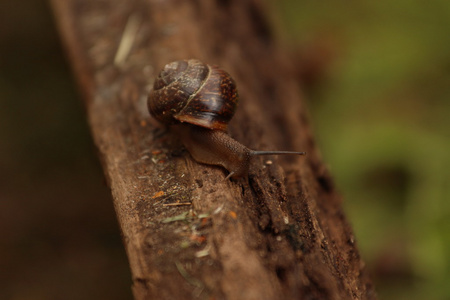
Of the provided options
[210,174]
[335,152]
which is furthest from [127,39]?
[335,152]

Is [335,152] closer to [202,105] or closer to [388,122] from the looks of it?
[388,122]

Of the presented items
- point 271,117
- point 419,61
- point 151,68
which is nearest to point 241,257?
point 271,117

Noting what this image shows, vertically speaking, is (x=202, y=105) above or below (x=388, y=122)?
above

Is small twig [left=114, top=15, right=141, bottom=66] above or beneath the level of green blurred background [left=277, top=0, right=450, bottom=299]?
above

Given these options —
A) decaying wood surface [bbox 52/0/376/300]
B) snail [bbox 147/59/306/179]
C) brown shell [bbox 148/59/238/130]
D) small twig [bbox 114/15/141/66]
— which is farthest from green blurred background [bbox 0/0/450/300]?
brown shell [bbox 148/59/238/130]

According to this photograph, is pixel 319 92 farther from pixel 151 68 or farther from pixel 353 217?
pixel 151 68

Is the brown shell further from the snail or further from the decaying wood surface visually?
the decaying wood surface

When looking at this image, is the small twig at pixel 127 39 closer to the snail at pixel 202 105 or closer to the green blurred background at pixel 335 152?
the snail at pixel 202 105
